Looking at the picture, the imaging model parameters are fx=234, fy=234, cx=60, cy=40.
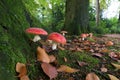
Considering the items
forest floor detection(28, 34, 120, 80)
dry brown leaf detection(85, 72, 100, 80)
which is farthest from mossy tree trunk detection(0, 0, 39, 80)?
dry brown leaf detection(85, 72, 100, 80)

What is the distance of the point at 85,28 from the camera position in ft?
24.3

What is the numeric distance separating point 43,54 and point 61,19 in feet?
39.9

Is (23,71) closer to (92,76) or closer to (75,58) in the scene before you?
(92,76)

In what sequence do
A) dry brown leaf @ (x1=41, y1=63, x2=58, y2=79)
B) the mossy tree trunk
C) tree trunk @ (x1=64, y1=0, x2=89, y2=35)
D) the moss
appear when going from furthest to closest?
tree trunk @ (x1=64, y1=0, x2=89, y2=35)
the moss
dry brown leaf @ (x1=41, y1=63, x2=58, y2=79)
the mossy tree trunk

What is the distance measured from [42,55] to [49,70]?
20 centimetres

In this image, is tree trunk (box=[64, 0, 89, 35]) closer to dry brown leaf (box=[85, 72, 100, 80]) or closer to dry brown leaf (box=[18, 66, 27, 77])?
dry brown leaf (box=[85, 72, 100, 80])

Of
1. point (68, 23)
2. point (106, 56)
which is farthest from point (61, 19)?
point (106, 56)

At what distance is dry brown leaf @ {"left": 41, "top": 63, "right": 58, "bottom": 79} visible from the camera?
1.92 metres

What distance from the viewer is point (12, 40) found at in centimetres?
198

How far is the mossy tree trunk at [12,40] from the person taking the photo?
1714mm

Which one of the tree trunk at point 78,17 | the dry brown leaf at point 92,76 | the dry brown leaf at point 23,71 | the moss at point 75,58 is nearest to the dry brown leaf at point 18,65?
the dry brown leaf at point 23,71

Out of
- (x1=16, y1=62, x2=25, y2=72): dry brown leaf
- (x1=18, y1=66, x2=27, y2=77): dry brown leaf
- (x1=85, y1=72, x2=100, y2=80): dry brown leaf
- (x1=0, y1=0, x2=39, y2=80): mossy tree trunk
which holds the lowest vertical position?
(x1=85, y1=72, x2=100, y2=80): dry brown leaf

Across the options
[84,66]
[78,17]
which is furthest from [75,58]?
[78,17]

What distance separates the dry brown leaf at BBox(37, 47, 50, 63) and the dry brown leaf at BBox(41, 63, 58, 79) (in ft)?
0.20
